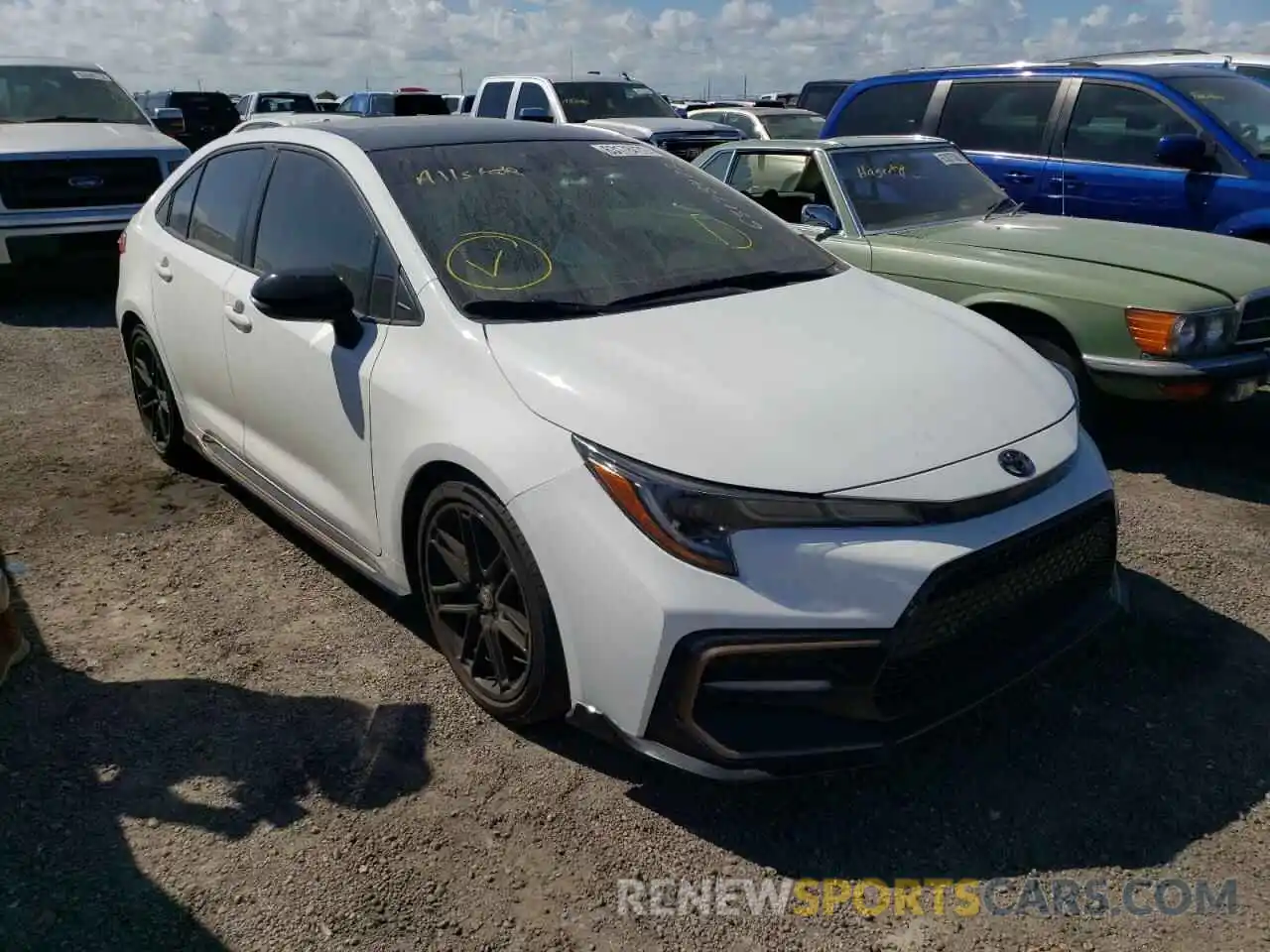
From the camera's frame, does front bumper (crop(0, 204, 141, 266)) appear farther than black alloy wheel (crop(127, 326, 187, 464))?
Yes

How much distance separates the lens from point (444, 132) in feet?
12.3

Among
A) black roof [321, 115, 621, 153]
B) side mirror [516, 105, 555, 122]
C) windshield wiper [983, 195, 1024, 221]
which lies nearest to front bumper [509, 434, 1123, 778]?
black roof [321, 115, 621, 153]

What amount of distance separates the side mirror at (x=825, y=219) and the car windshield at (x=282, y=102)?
20341mm

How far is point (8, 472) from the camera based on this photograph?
506 cm

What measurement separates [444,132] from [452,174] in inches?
13.9

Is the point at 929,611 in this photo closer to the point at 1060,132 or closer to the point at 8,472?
the point at 8,472

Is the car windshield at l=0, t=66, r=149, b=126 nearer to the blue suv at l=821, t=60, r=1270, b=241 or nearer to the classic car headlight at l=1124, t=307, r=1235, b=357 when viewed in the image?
the blue suv at l=821, t=60, r=1270, b=241

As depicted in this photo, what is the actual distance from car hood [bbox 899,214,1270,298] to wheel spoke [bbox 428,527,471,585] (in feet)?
11.8

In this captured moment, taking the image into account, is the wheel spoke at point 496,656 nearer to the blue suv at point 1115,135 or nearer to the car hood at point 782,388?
the car hood at point 782,388

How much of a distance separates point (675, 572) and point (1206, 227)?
583cm

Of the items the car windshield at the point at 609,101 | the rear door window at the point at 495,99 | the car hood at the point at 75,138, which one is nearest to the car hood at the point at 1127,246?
the car hood at the point at 75,138

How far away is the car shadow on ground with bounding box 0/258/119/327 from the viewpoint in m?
8.45

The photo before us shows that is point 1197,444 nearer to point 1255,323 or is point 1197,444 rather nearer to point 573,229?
point 1255,323

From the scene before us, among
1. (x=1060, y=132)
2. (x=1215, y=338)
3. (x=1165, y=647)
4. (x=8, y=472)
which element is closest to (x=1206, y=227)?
(x=1060, y=132)
